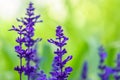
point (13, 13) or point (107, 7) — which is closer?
point (13, 13)

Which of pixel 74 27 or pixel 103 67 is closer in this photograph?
pixel 103 67

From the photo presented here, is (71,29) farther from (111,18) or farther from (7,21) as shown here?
(111,18)

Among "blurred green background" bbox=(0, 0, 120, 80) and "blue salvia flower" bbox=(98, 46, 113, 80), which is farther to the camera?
"blurred green background" bbox=(0, 0, 120, 80)

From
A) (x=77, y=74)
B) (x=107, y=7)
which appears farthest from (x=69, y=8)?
(x=77, y=74)

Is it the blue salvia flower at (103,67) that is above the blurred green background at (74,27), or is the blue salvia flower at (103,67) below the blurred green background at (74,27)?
below

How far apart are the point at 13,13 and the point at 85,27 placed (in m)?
1.01

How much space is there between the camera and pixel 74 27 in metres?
6.40

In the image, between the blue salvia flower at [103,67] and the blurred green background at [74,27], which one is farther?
the blurred green background at [74,27]

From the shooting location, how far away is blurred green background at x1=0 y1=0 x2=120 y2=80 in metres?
5.20

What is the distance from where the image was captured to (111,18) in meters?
7.47

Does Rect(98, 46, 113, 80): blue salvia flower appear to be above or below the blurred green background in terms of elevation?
below

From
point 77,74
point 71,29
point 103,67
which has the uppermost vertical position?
point 71,29

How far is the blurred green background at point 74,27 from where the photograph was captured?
5199 millimetres

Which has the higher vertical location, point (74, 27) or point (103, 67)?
point (74, 27)
